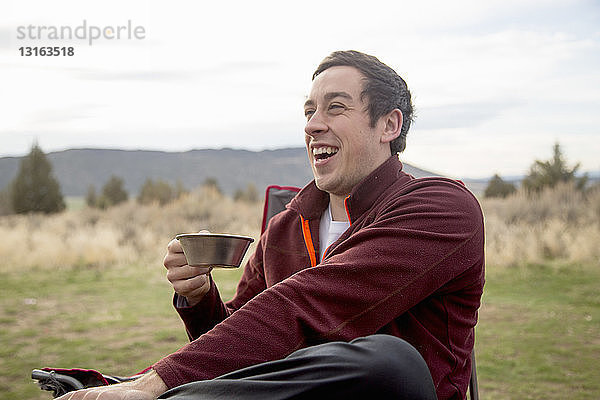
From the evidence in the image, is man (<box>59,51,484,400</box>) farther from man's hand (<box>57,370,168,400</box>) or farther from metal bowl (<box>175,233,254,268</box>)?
metal bowl (<box>175,233,254,268</box>)

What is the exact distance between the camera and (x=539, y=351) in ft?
14.6

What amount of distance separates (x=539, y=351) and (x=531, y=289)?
1.96 meters

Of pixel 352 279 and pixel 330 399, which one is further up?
pixel 352 279

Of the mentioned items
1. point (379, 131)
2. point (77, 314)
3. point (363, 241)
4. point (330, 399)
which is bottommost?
point (77, 314)

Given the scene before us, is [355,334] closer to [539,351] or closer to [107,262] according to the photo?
[539,351]

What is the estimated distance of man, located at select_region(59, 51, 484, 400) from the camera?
126 centimetres

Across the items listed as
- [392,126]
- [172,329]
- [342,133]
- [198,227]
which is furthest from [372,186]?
[198,227]

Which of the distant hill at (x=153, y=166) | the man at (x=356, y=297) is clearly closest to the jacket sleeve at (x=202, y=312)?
the man at (x=356, y=297)

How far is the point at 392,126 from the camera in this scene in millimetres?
2188

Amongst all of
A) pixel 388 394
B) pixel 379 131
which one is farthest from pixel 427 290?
pixel 379 131

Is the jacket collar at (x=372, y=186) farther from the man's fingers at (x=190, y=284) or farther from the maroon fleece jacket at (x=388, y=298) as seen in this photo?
the man's fingers at (x=190, y=284)

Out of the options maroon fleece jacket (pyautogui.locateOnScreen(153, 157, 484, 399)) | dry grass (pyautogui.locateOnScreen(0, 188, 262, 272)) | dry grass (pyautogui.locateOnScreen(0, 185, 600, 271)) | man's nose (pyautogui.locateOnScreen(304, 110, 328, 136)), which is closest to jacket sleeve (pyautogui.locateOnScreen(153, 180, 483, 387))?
maroon fleece jacket (pyautogui.locateOnScreen(153, 157, 484, 399))

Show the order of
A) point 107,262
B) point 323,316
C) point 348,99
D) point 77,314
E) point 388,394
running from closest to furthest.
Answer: point 388,394, point 323,316, point 348,99, point 77,314, point 107,262

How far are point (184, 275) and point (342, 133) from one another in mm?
737
